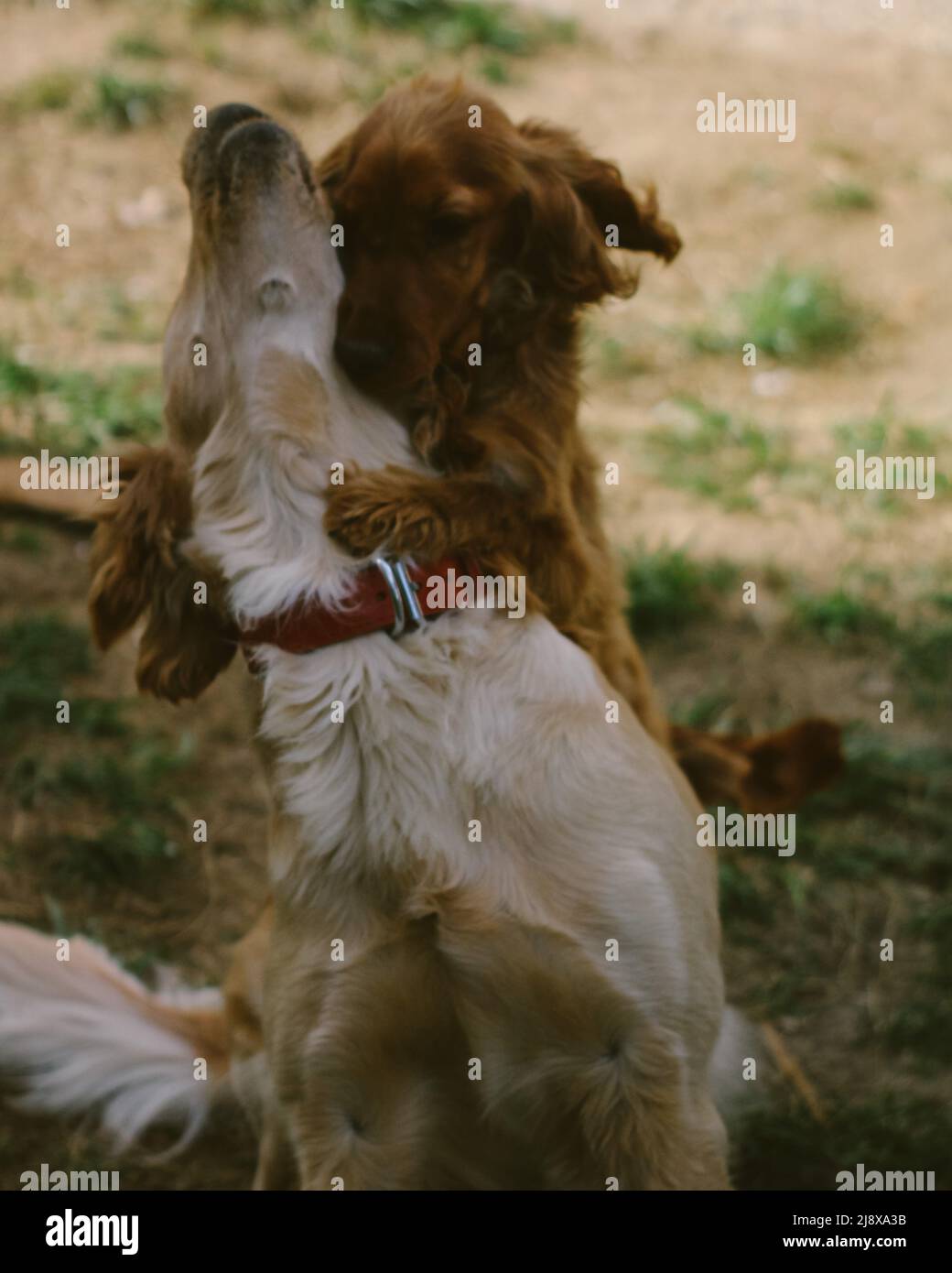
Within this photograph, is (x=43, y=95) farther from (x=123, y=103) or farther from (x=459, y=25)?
(x=459, y=25)

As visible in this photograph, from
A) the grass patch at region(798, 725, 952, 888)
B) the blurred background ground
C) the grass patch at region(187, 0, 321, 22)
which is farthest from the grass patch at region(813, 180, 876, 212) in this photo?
the grass patch at region(798, 725, 952, 888)

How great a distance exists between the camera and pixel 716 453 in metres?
5.14

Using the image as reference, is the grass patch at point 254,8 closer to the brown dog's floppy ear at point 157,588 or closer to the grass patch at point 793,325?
the grass patch at point 793,325

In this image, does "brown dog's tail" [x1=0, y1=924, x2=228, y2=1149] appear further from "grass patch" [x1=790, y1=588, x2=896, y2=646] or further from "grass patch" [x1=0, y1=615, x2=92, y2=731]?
"grass patch" [x1=790, y1=588, x2=896, y2=646]

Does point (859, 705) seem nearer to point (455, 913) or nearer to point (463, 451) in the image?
point (463, 451)

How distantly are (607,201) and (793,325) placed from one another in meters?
2.46

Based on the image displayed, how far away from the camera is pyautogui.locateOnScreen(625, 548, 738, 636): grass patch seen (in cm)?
448

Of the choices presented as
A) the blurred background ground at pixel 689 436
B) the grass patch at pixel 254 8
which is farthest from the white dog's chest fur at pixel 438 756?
the grass patch at pixel 254 8

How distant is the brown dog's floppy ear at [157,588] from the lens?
2617 millimetres

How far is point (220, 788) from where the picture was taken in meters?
3.96

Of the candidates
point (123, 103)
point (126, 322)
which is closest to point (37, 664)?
point (126, 322)

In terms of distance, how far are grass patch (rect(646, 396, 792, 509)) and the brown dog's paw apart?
2515 millimetres

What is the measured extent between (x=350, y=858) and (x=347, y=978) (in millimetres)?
185

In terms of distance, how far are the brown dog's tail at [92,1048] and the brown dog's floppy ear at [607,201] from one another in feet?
6.08
